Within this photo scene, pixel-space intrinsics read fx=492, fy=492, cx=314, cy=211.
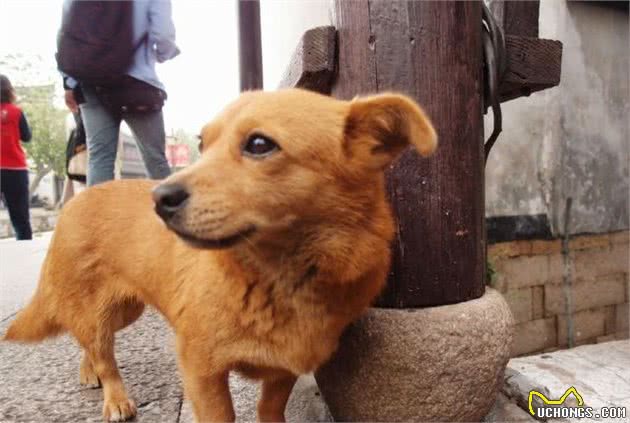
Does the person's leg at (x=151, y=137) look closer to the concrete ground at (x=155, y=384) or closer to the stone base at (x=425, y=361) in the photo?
the concrete ground at (x=155, y=384)

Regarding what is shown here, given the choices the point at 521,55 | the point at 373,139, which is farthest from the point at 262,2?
the point at 373,139

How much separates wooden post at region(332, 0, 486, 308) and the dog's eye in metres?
0.47

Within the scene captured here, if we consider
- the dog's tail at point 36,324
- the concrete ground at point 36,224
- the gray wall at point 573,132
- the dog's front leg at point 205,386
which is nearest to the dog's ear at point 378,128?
the dog's front leg at point 205,386

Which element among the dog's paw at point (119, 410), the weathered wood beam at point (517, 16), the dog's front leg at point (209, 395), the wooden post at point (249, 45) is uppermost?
the wooden post at point (249, 45)

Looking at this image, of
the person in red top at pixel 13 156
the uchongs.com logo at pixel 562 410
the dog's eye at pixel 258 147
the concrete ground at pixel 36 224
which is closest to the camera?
the dog's eye at pixel 258 147

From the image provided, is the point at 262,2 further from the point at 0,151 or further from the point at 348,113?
the point at 348,113

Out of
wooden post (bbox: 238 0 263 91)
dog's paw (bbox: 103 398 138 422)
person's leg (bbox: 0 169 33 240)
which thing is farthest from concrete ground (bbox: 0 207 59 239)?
dog's paw (bbox: 103 398 138 422)

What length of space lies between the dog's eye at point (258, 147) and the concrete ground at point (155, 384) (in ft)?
3.30

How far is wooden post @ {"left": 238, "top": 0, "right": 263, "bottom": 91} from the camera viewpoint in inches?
206

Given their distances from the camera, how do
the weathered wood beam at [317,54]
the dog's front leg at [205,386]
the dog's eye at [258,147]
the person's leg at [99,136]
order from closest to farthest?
the dog's eye at [258,147] → the dog's front leg at [205,386] → the weathered wood beam at [317,54] → the person's leg at [99,136]

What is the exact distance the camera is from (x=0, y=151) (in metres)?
5.63

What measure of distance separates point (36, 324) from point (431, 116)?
1693mm

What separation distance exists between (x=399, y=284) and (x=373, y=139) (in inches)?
20.0

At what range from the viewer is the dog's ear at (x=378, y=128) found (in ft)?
4.17
